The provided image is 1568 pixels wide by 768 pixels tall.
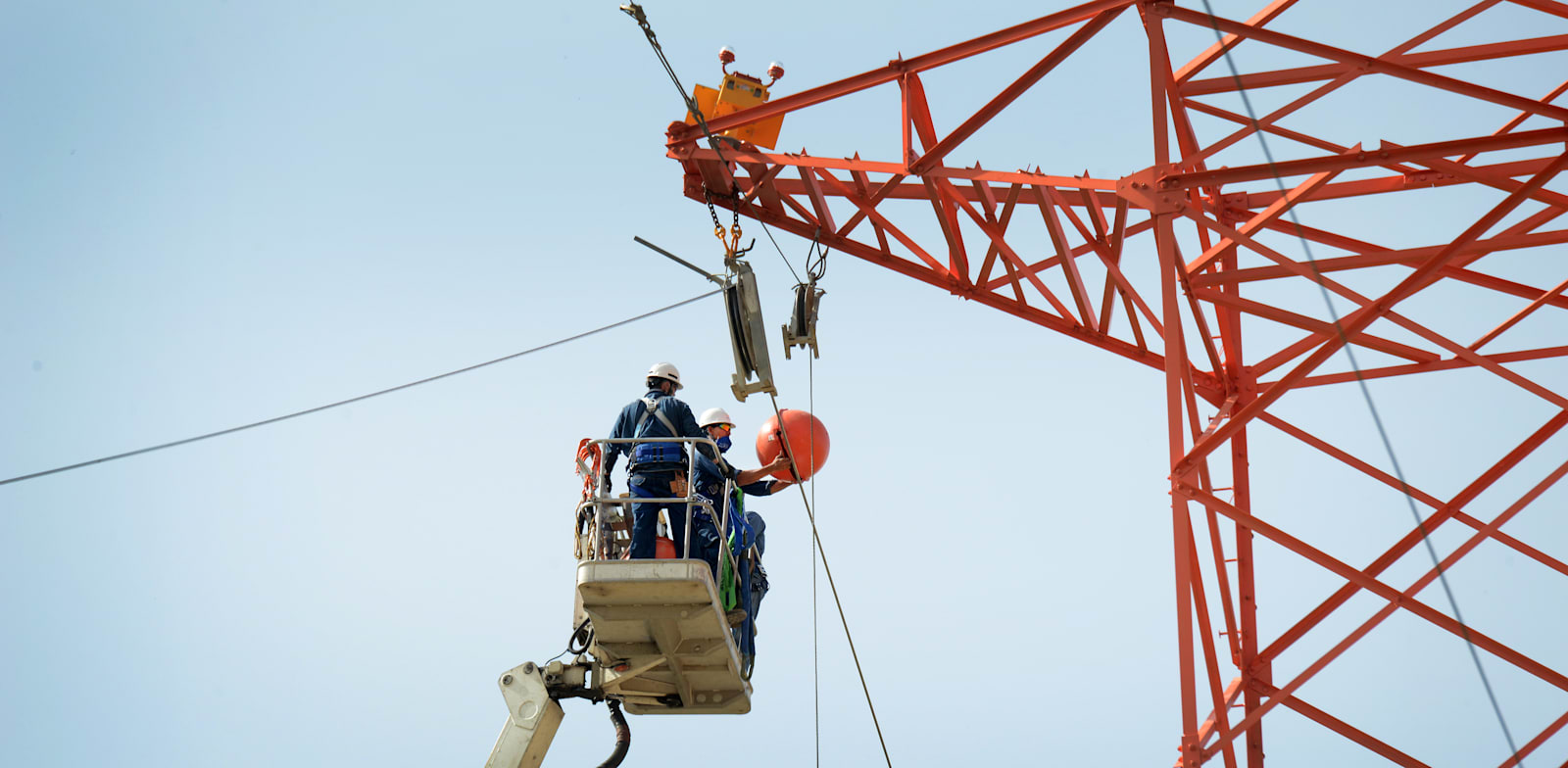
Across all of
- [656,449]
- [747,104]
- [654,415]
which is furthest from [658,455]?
[747,104]

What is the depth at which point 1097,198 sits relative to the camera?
13.1 meters

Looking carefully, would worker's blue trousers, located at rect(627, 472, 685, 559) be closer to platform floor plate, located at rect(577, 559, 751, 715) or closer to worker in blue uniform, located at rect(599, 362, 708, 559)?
worker in blue uniform, located at rect(599, 362, 708, 559)

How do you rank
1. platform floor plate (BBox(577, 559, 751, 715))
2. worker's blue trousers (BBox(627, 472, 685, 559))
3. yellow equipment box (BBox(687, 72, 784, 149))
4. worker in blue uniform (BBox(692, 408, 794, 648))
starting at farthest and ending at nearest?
yellow equipment box (BBox(687, 72, 784, 149))
worker in blue uniform (BBox(692, 408, 794, 648))
worker's blue trousers (BBox(627, 472, 685, 559))
platform floor plate (BBox(577, 559, 751, 715))

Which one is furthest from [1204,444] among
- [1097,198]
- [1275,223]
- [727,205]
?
[727,205]

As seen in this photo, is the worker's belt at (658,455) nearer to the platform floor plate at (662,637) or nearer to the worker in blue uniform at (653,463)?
the worker in blue uniform at (653,463)

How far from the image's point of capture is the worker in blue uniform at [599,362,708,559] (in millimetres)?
10977

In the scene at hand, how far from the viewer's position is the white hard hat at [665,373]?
38.4 feet

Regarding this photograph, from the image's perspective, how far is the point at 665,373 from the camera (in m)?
11.7

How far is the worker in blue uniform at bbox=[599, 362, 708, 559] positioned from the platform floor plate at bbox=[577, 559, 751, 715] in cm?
40

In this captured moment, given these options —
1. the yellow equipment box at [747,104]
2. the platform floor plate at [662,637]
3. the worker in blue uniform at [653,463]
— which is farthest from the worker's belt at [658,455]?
the yellow equipment box at [747,104]

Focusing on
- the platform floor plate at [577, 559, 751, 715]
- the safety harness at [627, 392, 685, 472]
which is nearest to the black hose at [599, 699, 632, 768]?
the platform floor plate at [577, 559, 751, 715]

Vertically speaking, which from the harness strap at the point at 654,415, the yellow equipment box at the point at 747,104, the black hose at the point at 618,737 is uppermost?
the yellow equipment box at the point at 747,104

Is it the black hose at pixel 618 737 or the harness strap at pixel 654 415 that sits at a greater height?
the harness strap at pixel 654 415

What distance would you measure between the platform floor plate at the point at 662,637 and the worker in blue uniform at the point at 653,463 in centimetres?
40
